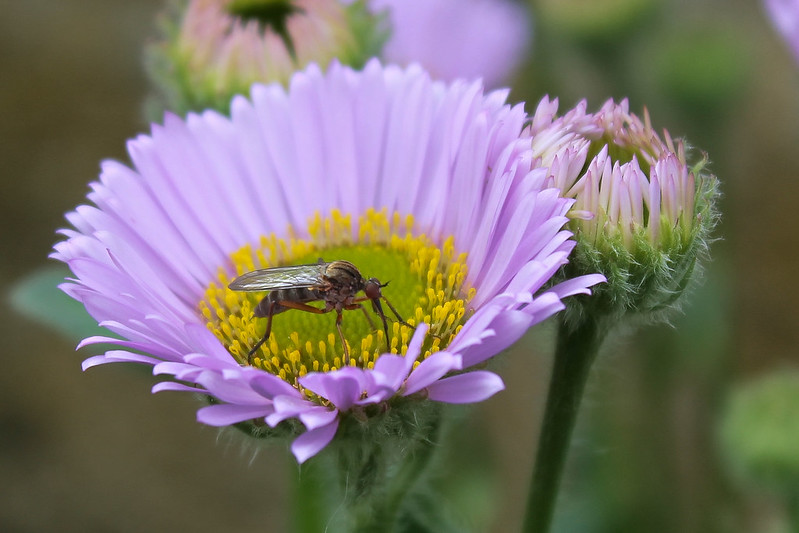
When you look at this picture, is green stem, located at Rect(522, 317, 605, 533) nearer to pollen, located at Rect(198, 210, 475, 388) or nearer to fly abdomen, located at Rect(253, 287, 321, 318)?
pollen, located at Rect(198, 210, 475, 388)

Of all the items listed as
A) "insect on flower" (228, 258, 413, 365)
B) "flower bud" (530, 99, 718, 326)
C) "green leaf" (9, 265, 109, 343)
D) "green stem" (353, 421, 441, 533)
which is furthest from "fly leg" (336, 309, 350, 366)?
"green leaf" (9, 265, 109, 343)

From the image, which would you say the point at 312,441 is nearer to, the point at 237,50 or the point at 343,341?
the point at 343,341

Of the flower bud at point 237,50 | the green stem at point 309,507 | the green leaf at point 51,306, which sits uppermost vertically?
the flower bud at point 237,50

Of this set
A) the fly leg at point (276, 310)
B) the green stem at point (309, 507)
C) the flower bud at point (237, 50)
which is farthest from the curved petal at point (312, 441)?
the flower bud at point (237, 50)

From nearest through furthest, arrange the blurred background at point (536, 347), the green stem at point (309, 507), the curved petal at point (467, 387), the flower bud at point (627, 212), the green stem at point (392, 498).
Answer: the curved petal at point (467, 387), the flower bud at point (627, 212), the green stem at point (392, 498), the green stem at point (309, 507), the blurred background at point (536, 347)

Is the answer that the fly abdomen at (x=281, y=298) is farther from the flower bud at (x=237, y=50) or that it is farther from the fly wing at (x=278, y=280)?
the flower bud at (x=237, y=50)

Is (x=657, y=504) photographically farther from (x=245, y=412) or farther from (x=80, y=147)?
(x=80, y=147)

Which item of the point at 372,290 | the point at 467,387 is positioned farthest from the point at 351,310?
the point at 467,387

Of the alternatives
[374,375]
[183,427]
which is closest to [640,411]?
[374,375]
